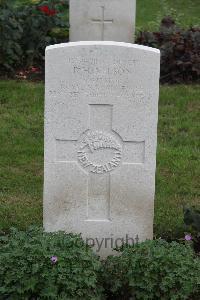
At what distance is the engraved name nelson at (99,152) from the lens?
465 cm

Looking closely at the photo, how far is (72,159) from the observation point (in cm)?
468

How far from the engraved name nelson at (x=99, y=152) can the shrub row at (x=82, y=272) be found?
1.68 ft

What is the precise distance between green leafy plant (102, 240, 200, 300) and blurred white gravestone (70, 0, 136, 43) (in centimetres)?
526

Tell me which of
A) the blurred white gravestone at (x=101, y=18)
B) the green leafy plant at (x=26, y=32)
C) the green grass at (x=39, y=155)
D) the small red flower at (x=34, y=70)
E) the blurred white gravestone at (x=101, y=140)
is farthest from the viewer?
the small red flower at (x=34, y=70)

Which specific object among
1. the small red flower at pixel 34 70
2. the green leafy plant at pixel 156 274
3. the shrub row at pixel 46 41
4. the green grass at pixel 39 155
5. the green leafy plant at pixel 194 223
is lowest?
the green leafy plant at pixel 156 274

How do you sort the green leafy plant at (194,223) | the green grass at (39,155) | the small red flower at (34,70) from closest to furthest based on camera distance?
the green leafy plant at (194,223), the green grass at (39,155), the small red flower at (34,70)

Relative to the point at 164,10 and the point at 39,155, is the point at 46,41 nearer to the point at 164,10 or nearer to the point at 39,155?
the point at 39,155

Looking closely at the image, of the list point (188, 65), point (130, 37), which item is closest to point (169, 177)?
point (188, 65)

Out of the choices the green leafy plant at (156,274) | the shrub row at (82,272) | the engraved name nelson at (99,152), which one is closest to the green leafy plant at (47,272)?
the shrub row at (82,272)

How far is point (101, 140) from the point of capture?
4.66m

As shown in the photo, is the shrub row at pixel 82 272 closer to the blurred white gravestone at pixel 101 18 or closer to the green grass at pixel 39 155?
the green grass at pixel 39 155

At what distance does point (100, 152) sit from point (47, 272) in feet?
2.94

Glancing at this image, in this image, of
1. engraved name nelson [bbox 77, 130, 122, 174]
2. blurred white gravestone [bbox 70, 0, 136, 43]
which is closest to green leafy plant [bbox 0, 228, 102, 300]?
engraved name nelson [bbox 77, 130, 122, 174]

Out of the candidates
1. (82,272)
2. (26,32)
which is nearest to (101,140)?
(82,272)
